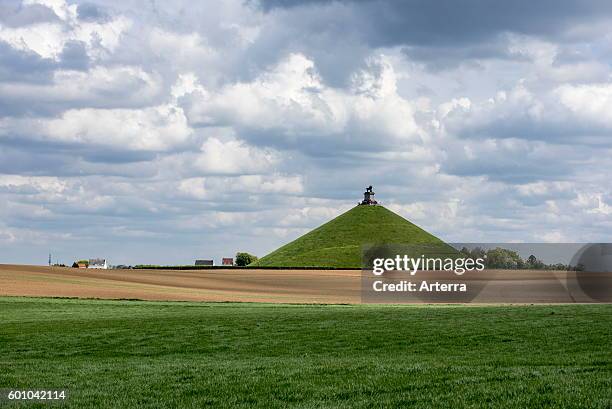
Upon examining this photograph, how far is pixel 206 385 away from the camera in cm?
1928

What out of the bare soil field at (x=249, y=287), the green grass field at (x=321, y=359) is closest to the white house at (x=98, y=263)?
the bare soil field at (x=249, y=287)

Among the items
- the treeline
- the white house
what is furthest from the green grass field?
the white house

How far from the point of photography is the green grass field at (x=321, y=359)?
56.5 ft

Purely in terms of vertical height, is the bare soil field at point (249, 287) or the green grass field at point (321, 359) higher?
Result: the bare soil field at point (249, 287)

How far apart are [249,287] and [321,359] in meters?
84.1

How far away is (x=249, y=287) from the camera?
108 meters

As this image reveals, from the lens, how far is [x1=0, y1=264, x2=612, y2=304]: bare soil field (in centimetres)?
7861

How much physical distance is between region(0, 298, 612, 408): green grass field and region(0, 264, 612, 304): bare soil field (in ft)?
115

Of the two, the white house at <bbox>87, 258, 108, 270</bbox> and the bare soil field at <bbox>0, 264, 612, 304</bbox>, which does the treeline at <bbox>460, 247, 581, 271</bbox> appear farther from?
the white house at <bbox>87, 258, 108, 270</bbox>

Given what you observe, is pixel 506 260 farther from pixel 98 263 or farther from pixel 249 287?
pixel 98 263

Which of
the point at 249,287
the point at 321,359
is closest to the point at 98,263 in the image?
the point at 249,287

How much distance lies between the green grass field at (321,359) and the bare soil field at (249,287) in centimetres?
3502

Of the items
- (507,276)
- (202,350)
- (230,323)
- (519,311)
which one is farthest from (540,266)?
(202,350)

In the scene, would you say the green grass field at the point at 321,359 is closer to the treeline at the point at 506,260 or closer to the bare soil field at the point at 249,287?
the bare soil field at the point at 249,287
